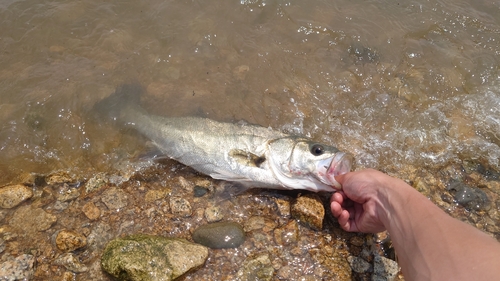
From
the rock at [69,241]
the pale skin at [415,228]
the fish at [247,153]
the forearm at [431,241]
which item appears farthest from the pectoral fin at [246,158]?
the rock at [69,241]

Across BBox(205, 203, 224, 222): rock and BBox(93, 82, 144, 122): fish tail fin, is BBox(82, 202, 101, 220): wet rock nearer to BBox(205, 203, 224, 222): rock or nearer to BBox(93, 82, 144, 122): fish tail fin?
BBox(205, 203, 224, 222): rock

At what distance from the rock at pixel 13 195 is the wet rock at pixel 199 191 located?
1.80 metres

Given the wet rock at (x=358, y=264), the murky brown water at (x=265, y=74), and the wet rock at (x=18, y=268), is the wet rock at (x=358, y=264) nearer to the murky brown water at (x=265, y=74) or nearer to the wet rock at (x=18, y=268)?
the murky brown water at (x=265, y=74)

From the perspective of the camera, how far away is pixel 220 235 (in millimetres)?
3615

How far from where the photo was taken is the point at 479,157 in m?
4.75

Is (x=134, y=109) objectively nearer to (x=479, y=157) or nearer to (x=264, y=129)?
(x=264, y=129)

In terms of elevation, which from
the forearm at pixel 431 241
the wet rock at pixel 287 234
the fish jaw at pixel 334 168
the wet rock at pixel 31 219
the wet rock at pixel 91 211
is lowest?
the wet rock at pixel 31 219

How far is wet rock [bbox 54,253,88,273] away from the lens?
339 cm

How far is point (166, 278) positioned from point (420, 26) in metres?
6.00

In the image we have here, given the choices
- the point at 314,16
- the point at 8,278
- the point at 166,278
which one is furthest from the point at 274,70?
the point at 8,278

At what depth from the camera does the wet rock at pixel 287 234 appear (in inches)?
146

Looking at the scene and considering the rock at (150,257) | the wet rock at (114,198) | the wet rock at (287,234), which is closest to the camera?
the rock at (150,257)

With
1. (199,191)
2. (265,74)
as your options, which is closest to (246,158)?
(199,191)

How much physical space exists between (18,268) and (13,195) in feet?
3.06
